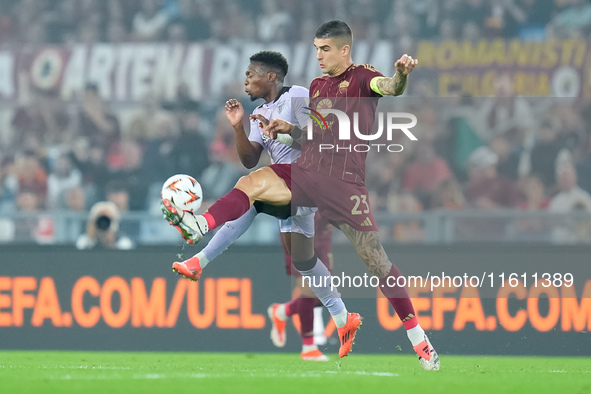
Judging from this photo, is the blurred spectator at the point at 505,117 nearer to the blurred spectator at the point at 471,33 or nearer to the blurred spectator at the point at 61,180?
the blurred spectator at the point at 471,33

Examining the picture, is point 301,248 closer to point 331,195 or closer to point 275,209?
point 275,209

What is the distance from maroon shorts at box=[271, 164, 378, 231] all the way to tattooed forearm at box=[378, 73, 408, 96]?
69 cm

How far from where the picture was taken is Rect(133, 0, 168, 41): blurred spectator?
47.9 ft

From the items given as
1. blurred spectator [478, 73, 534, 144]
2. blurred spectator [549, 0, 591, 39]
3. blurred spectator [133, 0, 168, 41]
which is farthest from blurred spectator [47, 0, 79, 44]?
blurred spectator [549, 0, 591, 39]

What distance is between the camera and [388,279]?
249 inches

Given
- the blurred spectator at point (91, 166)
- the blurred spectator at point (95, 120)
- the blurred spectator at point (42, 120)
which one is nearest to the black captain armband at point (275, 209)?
the blurred spectator at point (91, 166)

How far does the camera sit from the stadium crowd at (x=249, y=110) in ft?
37.3

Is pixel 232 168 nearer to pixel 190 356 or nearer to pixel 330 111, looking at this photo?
pixel 190 356

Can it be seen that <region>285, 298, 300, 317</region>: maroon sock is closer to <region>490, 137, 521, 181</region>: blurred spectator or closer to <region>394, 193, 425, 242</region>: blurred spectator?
<region>394, 193, 425, 242</region>: blurred spectator

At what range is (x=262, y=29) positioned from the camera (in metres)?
14.6

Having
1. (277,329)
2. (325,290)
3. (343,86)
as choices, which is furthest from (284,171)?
(277,329)

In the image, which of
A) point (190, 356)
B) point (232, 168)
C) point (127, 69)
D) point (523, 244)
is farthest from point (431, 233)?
point (127, 69)

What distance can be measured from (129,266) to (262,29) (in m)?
6.02

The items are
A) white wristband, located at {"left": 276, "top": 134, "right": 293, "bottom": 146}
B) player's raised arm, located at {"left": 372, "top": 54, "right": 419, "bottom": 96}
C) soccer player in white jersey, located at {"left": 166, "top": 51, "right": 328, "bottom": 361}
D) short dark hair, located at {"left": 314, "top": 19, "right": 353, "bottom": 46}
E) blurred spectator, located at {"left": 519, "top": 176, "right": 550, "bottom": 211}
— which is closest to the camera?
player's raised arm, located at {"left": 372, "top": 54, "right": 419, "bottom": 96}
